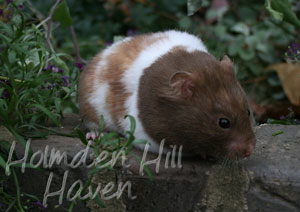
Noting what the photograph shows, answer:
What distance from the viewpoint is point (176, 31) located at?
4.05 m

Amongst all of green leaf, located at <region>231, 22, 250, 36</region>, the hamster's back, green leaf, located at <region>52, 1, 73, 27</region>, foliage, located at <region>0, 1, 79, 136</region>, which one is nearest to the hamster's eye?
the hamster's back

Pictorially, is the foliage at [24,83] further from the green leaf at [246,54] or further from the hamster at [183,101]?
the green leaf at [246,54]

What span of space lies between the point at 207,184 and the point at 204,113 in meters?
0.46

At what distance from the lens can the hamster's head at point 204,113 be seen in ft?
10.1

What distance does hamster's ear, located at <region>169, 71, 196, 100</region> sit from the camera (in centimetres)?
309

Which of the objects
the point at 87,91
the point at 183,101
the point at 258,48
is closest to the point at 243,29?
the point at 258,48

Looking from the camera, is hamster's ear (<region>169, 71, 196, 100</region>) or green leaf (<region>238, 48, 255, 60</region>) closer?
hamster's ear (<region>169, 71, 196, 100</region>)

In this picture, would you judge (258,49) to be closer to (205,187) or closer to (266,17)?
(266,17)

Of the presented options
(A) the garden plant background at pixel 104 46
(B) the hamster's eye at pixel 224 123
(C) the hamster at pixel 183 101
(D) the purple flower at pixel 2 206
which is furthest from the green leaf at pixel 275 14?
(D) the purple flower at pixel 2 206

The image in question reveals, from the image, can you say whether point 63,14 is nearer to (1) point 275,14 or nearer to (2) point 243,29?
(1) point 275,14

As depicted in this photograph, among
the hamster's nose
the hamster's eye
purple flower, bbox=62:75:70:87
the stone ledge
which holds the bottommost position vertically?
the stone ledge

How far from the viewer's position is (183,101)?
123 inches

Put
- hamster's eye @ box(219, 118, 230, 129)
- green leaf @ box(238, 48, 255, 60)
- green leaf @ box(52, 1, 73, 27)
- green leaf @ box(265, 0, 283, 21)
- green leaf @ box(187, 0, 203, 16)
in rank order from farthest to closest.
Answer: green leaf @ box(238, 48, 255, 60) → green leaf @ box(52, 1, 73, 27) → green leaf @ box(187, 0, 203, 16) → green leaf @ box(265, 0, 283, 21) → hamster's eye @ box(219, 118, 230, 129)

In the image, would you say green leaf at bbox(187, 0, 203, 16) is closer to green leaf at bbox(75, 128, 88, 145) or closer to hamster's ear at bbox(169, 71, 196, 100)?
hamster's ear at bbox(169, 71, 196, 100)
